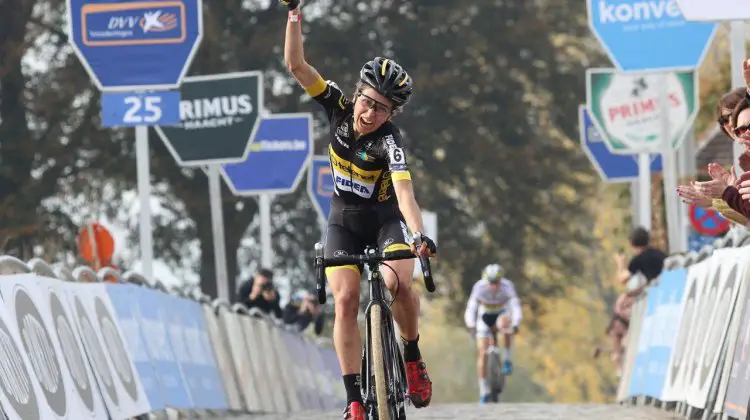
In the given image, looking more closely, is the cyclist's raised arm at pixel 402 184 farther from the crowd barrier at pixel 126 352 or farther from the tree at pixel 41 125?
the tree at pixel 41 125

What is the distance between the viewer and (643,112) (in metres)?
24.8

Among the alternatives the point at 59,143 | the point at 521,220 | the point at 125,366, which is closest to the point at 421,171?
the point at 521,220

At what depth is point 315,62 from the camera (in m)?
36.8

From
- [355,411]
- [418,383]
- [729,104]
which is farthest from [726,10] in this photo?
[355,411]

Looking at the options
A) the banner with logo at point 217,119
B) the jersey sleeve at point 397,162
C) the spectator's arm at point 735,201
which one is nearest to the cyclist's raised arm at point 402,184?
the jersey sleeve at point 397,162

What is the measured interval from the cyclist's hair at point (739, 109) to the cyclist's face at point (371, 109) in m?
1.73

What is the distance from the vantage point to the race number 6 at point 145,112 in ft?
57.4

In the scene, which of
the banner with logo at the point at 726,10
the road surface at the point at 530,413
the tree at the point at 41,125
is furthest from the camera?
the tree at the point at 41,125

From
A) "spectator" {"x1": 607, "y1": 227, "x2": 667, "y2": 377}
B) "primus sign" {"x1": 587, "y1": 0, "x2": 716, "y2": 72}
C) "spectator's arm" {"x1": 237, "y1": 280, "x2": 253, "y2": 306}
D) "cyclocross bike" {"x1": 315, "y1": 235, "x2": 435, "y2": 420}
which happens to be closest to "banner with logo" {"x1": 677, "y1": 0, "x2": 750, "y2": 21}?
"cyclocross bike" {"x1": 315, "y1": 235, "x2": 435, "y2": 420}

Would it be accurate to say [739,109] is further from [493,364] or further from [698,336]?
[493,364]

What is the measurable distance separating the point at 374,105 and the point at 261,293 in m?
13.3

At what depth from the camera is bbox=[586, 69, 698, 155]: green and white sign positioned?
80.4 ft

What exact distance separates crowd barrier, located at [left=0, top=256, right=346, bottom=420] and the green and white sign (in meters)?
4.71

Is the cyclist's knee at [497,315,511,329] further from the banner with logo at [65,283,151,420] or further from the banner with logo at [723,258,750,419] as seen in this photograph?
the banner with logo at [723,258,750,419]
